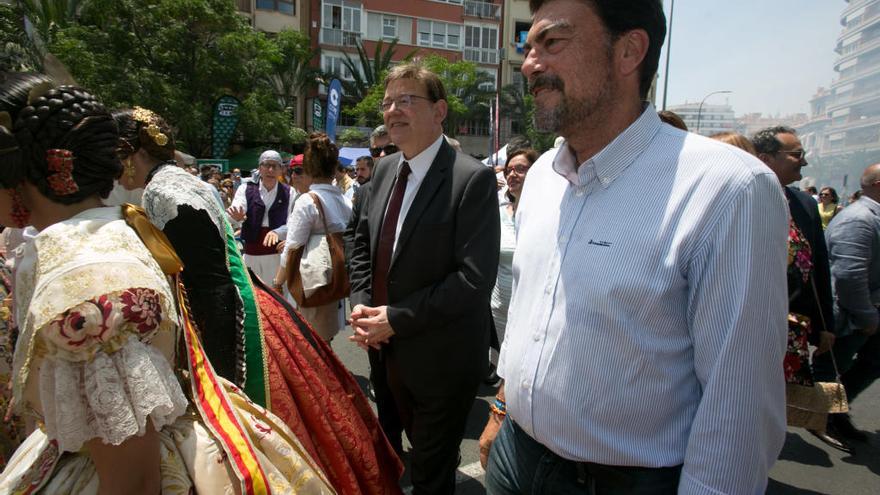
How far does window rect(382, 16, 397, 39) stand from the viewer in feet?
123

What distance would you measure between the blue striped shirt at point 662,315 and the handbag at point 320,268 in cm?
246

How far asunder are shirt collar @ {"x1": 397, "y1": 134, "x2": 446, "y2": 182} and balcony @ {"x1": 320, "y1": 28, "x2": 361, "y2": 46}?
36.3 metres

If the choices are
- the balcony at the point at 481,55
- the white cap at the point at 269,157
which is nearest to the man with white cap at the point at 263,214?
the white cap at the point at 269,157

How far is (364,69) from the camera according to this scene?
35719 mm

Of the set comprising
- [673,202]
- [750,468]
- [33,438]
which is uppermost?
[673,202]

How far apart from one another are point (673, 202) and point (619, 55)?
16.8 inches

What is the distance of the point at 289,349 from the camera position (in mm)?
2152

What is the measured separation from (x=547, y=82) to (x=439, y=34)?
40.4 metres

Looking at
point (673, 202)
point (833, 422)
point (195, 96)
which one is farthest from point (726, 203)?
point (195, 96)

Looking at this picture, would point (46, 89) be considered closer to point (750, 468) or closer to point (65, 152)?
point (65, 152)

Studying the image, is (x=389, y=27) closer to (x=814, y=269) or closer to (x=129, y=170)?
(x=814, y=269)

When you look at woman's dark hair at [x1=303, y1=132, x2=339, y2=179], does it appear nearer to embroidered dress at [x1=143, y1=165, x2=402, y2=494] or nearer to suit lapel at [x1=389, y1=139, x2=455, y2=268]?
suit lapel at [x1=389, y1=139, x2=455, y2=268]

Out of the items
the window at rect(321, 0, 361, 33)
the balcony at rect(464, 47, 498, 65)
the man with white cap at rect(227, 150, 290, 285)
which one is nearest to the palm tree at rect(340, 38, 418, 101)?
the window at rect(321, 0, 361, 33)

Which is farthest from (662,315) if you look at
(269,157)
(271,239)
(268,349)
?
(269,157)
